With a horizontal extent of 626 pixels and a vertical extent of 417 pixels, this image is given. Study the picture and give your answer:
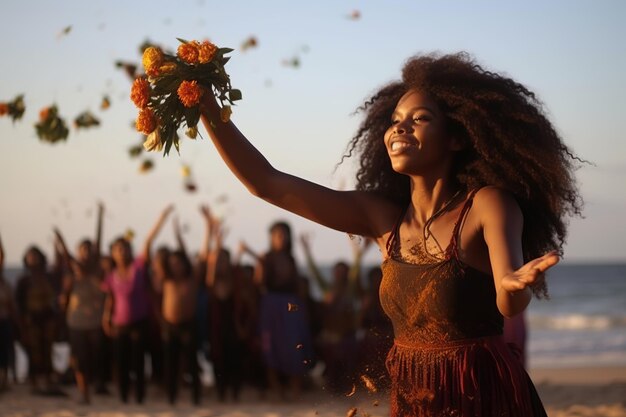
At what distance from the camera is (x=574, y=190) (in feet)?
13.2

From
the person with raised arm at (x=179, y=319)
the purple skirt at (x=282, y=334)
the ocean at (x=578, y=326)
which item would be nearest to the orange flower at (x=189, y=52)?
the ocean at (x=578, y=326)

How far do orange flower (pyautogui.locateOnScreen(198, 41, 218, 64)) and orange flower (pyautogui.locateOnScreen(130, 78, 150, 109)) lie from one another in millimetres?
230

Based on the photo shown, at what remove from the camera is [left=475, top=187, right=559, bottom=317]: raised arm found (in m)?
3.36

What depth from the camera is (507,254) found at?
3.62 m

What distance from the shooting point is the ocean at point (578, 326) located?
19844 millimetres

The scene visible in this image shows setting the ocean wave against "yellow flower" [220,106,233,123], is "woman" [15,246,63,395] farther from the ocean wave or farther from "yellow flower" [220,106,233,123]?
the ocean wave

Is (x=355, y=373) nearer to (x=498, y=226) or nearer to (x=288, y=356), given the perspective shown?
(x=498, y=226)

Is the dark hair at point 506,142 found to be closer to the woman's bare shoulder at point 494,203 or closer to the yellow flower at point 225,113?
the woman's bare shoulder at point 494,203

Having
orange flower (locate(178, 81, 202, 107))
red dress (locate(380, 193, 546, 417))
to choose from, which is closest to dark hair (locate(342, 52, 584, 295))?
red dress (locate(380, 193, 546, 417))

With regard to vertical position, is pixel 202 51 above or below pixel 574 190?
above

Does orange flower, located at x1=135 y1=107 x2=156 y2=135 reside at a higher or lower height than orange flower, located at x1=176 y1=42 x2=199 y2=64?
lower

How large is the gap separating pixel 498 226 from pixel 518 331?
26.2 feet

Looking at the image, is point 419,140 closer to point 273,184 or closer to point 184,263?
point 273,184

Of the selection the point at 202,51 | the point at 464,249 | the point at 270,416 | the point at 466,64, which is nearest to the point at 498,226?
the point at 464,249
